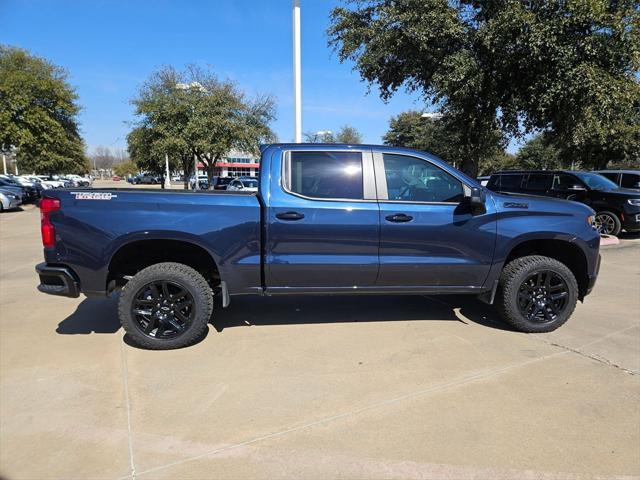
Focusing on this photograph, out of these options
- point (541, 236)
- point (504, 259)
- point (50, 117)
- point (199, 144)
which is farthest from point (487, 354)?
point (50, 117)

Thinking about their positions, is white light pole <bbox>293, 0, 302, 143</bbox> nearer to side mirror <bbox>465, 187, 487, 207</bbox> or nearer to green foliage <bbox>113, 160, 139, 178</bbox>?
side mirror <bbox>465, 187, 487, 207</bbox>

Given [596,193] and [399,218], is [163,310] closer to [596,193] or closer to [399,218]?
[399,218]

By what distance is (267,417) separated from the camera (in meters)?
3.25

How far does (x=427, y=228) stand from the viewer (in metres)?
4.51

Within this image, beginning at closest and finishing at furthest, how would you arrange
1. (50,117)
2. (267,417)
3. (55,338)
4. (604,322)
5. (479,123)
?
(267,417)
(55,338)
(604,322)
(479,123)
(50,117)

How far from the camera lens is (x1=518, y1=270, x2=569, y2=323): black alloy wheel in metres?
4.84

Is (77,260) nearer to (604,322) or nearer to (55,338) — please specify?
(55,338)

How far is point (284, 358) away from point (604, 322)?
362 cm

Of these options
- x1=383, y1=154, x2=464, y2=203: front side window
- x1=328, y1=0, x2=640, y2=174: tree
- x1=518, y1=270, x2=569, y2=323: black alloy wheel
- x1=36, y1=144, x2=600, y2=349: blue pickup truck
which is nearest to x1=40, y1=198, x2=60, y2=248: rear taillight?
x1=36, y1=144, x2=600, y2=349: blue pickup truck

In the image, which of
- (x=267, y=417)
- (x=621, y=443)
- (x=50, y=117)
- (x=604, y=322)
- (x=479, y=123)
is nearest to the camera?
(x=621, y=443)

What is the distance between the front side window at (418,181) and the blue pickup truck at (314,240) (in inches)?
0.4

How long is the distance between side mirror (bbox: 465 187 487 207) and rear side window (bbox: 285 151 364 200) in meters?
1.03

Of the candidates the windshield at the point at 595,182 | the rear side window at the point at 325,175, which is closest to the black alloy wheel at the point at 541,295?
the rear side window at the point at 325,175

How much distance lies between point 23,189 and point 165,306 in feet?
85.1
